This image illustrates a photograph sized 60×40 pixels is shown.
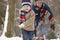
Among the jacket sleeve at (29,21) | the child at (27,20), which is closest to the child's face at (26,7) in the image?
the child at (27,20)

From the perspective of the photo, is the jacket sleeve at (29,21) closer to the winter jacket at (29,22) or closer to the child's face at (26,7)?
the winter jacket at (29,22)

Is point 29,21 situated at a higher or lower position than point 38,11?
lower

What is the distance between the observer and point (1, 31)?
3045mm

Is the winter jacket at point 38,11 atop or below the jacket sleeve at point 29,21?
atop

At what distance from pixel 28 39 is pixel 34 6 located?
0.46m

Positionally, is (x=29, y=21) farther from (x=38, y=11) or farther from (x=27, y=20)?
(x=38, y=11)

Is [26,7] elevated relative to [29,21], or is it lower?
elevated

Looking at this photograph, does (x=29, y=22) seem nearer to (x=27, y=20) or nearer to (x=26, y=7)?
(x=27, y=20)

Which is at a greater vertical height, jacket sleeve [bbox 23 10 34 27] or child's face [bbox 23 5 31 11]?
child's face [bbox 23 5 31 11]

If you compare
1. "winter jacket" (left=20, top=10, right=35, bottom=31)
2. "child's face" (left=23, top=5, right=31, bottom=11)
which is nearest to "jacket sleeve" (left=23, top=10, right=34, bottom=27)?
"winter jacket" (left=20, top=10, right=35, bottom=31)

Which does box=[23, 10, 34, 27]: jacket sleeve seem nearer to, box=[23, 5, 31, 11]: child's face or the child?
the child

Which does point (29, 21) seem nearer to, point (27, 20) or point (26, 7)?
point (27, 20)

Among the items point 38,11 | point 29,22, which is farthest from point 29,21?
point 38,11

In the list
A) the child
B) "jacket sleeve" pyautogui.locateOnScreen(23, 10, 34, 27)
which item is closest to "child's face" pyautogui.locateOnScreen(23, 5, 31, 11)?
A: the child
